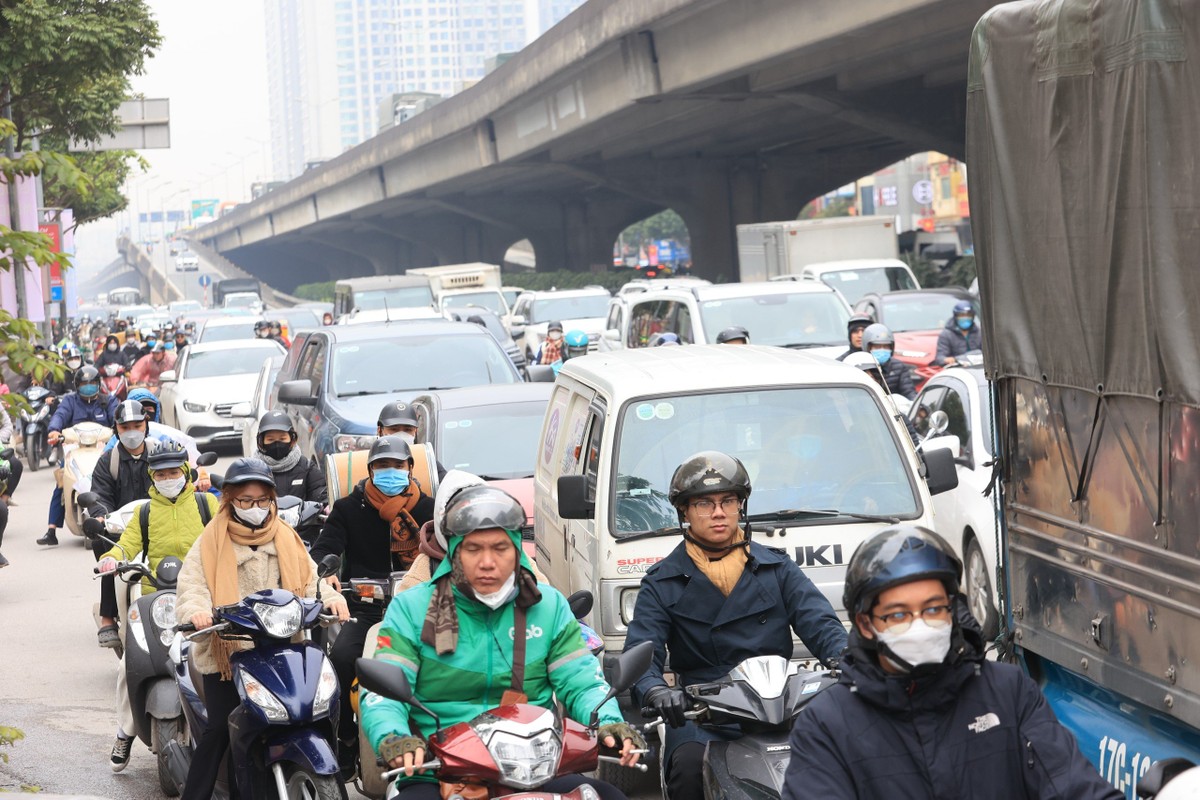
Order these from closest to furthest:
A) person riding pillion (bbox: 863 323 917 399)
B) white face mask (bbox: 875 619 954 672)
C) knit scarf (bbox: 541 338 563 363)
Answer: white face mask (bbox: 875 619 954 672), person riding pillion (bbox: 863 323 917 399), knit scarf (bbox: 541 338 563 363)

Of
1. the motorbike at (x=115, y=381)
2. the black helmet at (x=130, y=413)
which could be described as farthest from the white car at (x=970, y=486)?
the motorbike at (x=115, y=381)

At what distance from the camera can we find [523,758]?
177 inches

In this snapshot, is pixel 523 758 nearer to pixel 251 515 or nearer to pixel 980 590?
pixel 251 515

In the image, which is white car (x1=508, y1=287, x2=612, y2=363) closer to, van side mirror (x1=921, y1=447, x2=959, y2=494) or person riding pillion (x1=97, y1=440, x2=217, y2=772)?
person riding pillion (x1=97, y1=440, x2=217, y2=772)

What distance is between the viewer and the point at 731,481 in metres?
5.57

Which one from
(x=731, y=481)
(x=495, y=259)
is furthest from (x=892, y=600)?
(x=495, y=259)

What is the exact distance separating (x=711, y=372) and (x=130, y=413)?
373cm

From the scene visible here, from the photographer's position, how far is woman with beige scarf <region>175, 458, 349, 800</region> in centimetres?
667

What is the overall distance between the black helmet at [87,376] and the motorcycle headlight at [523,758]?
13970 millimetres

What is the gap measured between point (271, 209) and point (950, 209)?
4234cm

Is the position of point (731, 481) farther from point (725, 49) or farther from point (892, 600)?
point (725, 49)

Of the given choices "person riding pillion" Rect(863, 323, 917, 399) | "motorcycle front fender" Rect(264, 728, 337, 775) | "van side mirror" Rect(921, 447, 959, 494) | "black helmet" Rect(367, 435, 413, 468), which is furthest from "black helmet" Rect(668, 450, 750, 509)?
"person riding pillion" Rect(863, 323, 917, 399)

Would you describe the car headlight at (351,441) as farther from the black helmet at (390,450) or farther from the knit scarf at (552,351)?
the knit scarf at (552,351)

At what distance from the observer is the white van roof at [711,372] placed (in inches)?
336
